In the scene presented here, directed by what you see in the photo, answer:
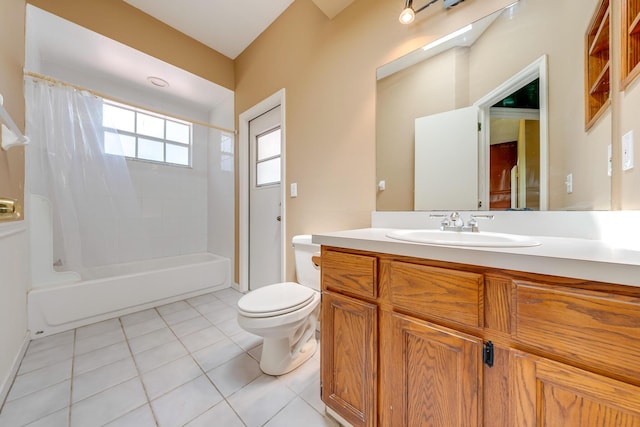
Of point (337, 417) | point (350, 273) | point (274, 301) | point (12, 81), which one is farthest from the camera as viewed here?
point (12, 81)

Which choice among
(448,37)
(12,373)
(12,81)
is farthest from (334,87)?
(12,373)

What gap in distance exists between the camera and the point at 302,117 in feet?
5.86

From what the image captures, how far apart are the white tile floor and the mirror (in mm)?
1127

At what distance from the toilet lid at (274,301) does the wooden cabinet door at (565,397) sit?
34.6 inches

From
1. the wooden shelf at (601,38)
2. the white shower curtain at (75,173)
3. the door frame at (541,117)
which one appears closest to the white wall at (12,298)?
the white shower curtain at (75,173)

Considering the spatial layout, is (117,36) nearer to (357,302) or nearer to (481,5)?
(481,5)

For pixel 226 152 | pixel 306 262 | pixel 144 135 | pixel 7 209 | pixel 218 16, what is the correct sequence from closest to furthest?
1. pixel 7 209
2. pixel 306 262
3. pixel 218 16
4. pixel 144 135
5. pixel 226 152

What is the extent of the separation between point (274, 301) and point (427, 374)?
2.52 feet

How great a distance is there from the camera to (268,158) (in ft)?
7.41

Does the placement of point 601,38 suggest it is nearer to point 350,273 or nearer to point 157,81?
point 350,273

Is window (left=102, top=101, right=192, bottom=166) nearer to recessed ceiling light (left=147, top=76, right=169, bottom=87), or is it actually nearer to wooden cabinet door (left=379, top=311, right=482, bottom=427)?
recessed ceiling light (left=147, top=76, right=169, bottom=87)

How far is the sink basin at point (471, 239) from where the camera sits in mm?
640

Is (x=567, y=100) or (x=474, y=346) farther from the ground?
(x=567, y=100)

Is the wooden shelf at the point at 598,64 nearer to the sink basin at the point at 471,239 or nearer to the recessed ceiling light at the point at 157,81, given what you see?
the sink basin at the point at 471,239
